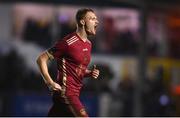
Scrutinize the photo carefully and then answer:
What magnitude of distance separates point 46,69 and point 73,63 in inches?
5.7

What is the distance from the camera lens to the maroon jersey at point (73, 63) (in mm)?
3705

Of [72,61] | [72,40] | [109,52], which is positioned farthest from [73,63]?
[109,52]

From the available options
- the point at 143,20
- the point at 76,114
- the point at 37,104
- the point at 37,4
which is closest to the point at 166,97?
the point at 143,20

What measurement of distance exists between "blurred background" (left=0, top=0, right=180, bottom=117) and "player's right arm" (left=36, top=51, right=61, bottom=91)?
38.1 ft

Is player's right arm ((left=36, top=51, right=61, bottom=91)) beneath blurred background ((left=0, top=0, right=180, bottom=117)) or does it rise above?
above

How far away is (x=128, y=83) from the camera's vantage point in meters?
18.1

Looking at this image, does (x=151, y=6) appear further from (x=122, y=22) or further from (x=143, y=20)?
(x=122, y=22)

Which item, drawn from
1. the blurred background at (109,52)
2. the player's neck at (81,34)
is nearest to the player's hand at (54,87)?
the player's neck at (81,34)

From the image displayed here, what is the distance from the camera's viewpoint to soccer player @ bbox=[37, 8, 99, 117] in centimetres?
369

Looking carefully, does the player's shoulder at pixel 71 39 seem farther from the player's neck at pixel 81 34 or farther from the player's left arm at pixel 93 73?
the player's left arm at pixel 93 73

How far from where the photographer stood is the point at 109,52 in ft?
62.4

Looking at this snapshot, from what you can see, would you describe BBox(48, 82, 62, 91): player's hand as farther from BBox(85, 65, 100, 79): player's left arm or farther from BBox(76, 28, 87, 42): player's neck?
BBox(76, 28, 87, 42): player's neck

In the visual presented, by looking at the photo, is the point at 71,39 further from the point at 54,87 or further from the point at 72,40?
the point at 54,87

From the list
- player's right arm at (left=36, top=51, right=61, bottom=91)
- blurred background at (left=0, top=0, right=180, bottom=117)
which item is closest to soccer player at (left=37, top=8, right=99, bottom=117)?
player's right arm at (left=36, top=51, right=61, bottom=91)
